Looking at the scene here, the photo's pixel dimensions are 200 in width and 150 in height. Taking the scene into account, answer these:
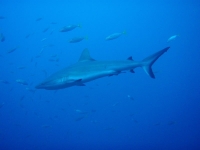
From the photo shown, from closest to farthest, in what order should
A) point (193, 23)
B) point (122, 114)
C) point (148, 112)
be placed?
point (122, 114), point (148, 112), point (193, 23)

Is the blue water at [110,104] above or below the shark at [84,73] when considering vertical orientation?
below

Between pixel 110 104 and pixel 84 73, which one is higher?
pixel 84 73

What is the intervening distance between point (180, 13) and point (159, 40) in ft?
80.0

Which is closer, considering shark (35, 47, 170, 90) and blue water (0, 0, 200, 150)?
→ shark (35, 47, 170, 90)

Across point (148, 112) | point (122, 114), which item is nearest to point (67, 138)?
point (122, 114)

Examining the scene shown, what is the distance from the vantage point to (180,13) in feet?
154

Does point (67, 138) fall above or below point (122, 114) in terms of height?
above

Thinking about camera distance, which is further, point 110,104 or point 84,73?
point 110,104

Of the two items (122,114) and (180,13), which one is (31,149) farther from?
(180,13)

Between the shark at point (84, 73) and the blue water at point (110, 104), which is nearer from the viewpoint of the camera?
the shark at point (84, 73)

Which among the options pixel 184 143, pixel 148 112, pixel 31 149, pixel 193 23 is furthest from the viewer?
pixel 193 23

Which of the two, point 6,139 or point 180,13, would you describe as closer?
point 6,139

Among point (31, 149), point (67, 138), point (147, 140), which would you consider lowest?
point (147, 140)

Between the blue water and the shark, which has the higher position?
the shark
